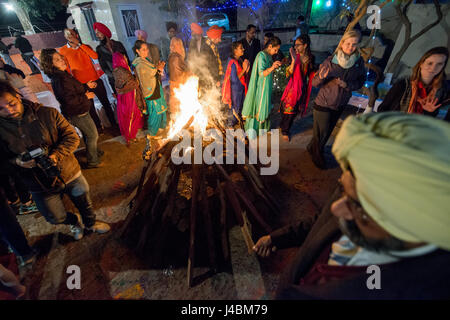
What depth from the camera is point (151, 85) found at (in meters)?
5.19

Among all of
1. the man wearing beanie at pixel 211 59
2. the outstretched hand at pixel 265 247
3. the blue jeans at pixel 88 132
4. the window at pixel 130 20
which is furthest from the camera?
the window at pixel 130 20

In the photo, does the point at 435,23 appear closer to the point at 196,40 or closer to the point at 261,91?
the point at 261,91

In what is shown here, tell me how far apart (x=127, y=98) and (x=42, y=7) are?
84.0 feet

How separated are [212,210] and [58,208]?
2203 millimetres

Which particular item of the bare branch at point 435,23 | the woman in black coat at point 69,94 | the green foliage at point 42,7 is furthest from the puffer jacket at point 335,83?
the green foliage at point 42,7

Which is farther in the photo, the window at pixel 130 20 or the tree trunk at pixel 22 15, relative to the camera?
the tree trunk at pixel 22 15

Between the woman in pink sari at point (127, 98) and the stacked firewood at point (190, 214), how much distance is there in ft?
6.35

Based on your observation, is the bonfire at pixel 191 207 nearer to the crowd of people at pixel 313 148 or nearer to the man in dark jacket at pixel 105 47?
the crowd of people at pixel 313 148

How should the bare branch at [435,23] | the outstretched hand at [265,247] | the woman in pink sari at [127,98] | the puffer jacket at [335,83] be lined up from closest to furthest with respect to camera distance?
the outstretched hand at [265,247] < the puffer jacket at [335,83] < the woman in pink sari at [127,98] < the bare branch at [435,23]

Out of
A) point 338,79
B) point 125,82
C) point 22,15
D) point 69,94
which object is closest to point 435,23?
point 338,79

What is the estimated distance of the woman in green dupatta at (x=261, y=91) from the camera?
476 centimetres

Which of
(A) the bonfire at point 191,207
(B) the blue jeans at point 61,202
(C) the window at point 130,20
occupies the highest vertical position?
(C) the window at point 130,20

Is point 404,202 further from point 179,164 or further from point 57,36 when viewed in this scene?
point 57,36
